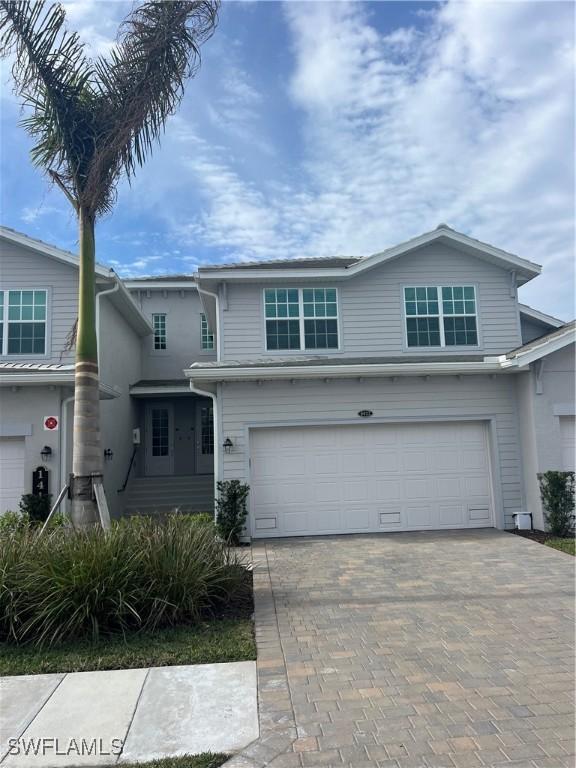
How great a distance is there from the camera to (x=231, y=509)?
9891 mm

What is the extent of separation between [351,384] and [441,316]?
3.14 m

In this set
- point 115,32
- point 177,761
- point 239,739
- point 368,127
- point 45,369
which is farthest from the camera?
point 45,369

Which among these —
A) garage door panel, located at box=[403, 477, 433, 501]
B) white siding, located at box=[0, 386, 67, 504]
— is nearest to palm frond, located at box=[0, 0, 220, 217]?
white siding, located at box=[0, 386, 67, 504]

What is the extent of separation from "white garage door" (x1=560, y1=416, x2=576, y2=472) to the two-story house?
0.03 meters

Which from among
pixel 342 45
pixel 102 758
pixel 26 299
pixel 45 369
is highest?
pixel 342 45

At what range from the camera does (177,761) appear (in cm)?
320

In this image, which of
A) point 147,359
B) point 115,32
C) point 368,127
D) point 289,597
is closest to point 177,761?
point 289,597

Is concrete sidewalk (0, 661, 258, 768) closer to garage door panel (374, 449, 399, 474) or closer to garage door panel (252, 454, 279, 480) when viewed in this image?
garage door panel (252, 454, 279, 480)

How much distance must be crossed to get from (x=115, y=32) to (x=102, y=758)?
8374mm

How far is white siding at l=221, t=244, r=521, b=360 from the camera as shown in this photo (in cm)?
1177

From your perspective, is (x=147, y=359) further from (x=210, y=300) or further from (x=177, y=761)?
(x=177, y=761)

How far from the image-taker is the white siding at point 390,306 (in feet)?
38.6

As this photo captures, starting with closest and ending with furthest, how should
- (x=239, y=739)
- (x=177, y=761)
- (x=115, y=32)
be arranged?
(x=177, y=761) < (x=239, y=739) < (x=115, y=32)

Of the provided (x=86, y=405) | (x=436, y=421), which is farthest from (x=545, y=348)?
(x=86, y=405)
